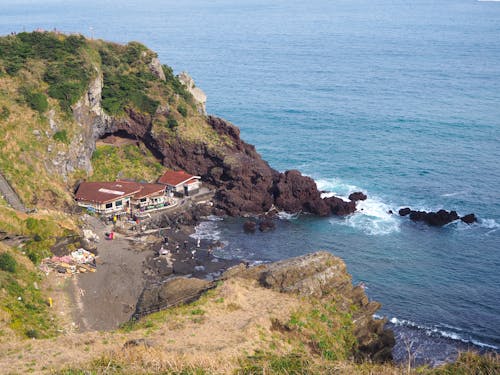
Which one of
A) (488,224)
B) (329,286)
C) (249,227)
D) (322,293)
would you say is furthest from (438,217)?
(322,293)

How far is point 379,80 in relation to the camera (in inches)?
4791

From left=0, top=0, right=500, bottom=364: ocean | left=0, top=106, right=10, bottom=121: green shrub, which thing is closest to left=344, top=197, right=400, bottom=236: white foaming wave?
left=0, top=0, right=500, bottom=364: ocean

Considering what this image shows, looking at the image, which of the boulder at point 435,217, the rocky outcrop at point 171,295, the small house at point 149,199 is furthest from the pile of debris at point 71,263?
the boulder at point 435,217

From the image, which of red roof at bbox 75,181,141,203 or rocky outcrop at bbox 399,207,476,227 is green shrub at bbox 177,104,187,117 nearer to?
red roof at bbox 75,181,141,203

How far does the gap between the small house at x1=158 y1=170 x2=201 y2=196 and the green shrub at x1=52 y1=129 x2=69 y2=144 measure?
1085cm

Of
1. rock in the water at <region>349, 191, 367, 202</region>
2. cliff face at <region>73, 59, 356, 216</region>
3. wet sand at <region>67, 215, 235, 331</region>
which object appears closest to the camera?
wet sand at <region>67, 215, 235, 331</region>

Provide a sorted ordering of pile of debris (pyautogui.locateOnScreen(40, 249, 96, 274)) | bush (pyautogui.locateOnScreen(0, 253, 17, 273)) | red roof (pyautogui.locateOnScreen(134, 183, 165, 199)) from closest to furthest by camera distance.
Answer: bush (pyautogui.locateOnScreen(0, 253, 17, 273)) < pile of debris (pyautogui.locateOnScreen(40, 249, 96, 274)) < red roof (pyautogui.locateOnScreen(134, 183, 165, 199))

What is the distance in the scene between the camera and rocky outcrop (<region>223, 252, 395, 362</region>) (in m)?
33.7

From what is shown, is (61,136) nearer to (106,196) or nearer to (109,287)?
(106,196)

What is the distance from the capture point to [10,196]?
52.5m

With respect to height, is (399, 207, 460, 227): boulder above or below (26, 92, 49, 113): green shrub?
below

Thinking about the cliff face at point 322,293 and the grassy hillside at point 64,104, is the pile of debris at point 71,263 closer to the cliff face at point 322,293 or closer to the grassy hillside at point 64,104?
the grassy hillside at point 64,104

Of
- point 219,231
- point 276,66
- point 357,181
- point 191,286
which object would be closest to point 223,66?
point 276,66

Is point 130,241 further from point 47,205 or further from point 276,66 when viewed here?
point 276,66
